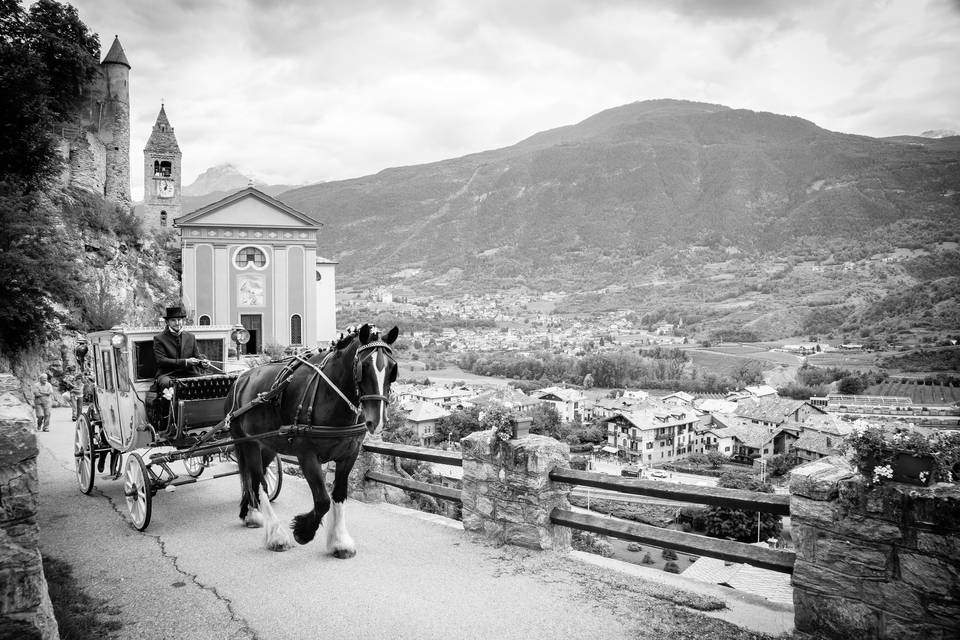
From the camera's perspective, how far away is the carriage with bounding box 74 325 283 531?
6520mm

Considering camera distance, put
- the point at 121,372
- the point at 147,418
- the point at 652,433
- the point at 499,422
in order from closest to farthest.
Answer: the point at 499,422 < the point at 147,418 < the point at 121,372 < the point at 652,433

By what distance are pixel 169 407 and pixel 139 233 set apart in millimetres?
30512

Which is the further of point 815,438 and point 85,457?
point 815,438

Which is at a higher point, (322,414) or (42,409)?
(322,414)

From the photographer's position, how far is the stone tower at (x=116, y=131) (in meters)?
35.4

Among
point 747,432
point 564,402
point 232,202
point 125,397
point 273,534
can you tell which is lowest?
point 747,432

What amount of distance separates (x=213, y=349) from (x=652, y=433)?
145 ft

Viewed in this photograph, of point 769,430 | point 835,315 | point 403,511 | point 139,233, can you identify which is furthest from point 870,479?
point 835,315

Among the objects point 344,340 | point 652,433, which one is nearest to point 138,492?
point 344,340

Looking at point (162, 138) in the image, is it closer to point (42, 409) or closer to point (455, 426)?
point (455, 426)

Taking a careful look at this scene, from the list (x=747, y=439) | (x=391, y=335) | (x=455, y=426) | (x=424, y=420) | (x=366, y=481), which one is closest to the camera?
(x=391, y=335)

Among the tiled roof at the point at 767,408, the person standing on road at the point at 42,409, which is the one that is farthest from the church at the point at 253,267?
the tiled roof at the point at 767,408

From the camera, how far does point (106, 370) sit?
7684 mm

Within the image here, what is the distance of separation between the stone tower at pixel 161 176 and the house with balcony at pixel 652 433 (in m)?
41.8
